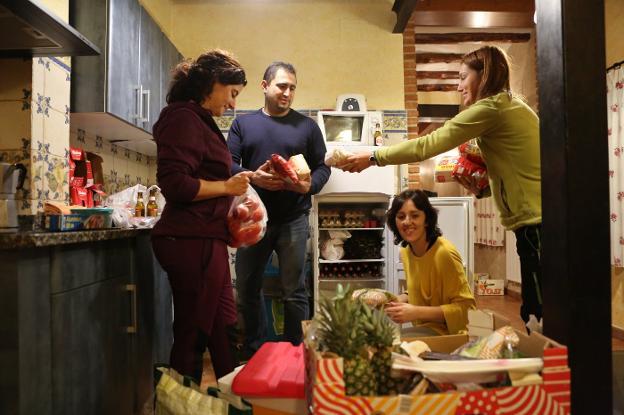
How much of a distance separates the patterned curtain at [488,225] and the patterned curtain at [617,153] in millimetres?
2978

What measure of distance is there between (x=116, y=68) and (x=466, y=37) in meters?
4.13

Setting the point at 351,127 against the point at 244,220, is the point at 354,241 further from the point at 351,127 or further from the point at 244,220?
the point at 244,220

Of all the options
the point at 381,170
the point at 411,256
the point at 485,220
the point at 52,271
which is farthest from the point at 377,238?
the point at 485,220

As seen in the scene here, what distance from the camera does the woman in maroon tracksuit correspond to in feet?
5.33

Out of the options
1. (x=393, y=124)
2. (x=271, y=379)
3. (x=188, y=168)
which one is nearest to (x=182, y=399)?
(x=271, y=379)

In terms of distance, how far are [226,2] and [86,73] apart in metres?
1.99

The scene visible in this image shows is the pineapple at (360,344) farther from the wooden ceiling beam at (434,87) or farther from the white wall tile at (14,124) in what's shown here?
the wooden ceiling beam at (434,87)

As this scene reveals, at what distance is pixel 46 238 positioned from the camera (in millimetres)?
1345

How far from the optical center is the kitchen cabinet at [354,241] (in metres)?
3.68

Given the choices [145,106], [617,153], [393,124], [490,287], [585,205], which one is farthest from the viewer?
[490,287]

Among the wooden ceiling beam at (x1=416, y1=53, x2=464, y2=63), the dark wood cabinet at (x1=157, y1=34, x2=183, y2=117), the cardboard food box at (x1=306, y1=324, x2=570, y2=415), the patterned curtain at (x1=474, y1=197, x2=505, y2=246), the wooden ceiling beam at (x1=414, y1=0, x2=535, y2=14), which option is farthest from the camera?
the patterned curtain at (x1=474, y1=197, x2=505, y2=246)

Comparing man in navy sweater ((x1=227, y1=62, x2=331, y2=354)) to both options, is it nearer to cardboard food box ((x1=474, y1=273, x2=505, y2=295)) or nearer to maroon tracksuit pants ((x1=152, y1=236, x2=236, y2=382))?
maroon tracksuit pants ((x1=152, y1=236, x2=236, y2=382))

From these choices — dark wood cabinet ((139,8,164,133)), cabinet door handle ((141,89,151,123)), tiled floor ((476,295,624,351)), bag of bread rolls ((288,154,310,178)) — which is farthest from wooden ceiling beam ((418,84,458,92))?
bag of bread rolls ((288,154,310,178))

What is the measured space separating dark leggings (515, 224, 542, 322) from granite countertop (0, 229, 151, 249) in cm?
139
